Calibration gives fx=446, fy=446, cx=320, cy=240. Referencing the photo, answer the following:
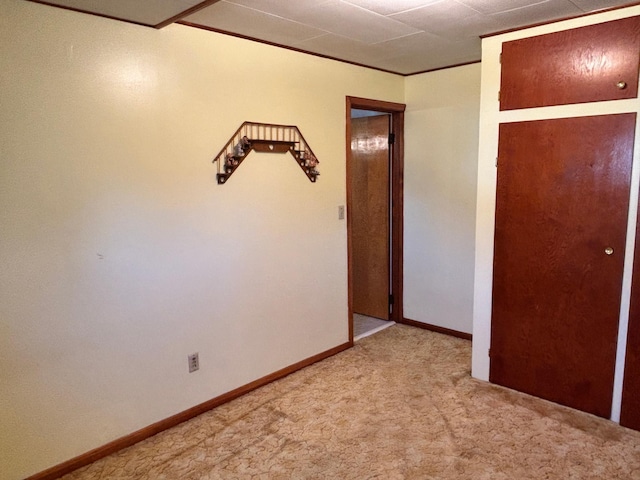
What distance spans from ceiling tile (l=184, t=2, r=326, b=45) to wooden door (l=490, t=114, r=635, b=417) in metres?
1.43

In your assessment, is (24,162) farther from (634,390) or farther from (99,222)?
(634,390)

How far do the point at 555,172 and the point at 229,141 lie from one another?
1972 millimetres

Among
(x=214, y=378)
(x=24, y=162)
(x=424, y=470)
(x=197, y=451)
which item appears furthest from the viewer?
(x=214, y=378)

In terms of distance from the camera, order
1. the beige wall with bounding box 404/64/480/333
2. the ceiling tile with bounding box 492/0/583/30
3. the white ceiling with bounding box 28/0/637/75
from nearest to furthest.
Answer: the white ceiling with bounding box 28/0/637/75 < the ceiling tile with bounding box 492/0/583/30 < the beige wall with bounding box 404/64/480/333

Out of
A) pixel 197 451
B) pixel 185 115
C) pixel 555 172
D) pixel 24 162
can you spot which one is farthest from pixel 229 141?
pixel 555 172

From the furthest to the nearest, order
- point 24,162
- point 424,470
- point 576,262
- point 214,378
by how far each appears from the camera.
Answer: point 214,378 < point 576,262 < point 424,470 < point 24,162

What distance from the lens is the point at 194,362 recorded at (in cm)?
271

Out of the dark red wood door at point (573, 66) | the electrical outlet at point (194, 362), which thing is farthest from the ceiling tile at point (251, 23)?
the electrical outlet at point (194, 362)

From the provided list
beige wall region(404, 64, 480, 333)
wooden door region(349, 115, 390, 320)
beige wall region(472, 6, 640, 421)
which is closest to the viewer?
beige wall region(472, 6, 640, 421)

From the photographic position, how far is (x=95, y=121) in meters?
2.21

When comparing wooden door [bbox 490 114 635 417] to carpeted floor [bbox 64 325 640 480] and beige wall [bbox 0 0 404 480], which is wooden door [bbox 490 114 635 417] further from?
beige wall [bbox 0 0 404 480]

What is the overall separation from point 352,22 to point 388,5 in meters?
0.31

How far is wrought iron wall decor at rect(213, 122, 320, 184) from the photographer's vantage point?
2.73 meters

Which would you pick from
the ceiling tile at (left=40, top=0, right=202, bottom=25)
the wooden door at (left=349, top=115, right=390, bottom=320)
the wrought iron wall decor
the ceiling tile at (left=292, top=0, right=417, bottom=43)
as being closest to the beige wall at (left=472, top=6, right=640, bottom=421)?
the ceiling tile at (left=292, top=0, right=417, bottom=43)
